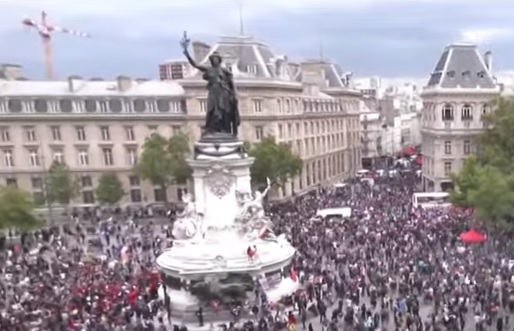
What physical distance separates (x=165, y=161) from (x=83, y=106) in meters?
13.6

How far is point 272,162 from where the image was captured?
63688 mm

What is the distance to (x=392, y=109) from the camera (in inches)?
6033

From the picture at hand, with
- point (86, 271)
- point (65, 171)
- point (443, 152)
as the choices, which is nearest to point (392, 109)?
point (443, 152)

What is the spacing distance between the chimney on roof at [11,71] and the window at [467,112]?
5103 centimetres

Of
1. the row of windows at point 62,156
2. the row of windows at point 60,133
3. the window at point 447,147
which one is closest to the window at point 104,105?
the row of windows at point 60,133

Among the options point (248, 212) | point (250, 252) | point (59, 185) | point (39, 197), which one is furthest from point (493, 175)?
point (39, 197)

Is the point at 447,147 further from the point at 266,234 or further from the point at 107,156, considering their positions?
the point at 266,234

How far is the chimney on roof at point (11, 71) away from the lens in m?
82.3

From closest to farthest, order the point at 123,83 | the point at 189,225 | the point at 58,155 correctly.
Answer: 1. the point at 189,225
2. the point at 58,155
3. the point at 123,83

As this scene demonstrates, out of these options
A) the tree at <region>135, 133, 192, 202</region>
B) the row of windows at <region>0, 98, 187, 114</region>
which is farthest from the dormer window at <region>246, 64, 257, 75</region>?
the tree at <region>135, 133, 192, 202</region>

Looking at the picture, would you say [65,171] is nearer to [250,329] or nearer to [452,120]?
[452,120]

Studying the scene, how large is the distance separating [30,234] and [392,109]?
11138 cm

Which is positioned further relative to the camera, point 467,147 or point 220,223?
point 467,147

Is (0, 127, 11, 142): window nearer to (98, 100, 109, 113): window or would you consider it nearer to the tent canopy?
(98, 100, 109, 113): window
